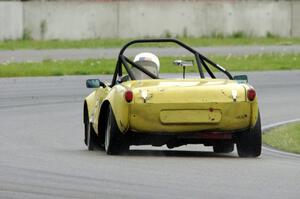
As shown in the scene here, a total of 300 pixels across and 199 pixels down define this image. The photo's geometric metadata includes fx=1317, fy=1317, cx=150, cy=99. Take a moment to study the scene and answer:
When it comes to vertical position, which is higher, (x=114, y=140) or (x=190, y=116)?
(x=190, y=116)

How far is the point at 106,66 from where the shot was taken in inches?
1216

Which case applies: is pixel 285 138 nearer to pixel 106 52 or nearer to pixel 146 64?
pixel 146 64

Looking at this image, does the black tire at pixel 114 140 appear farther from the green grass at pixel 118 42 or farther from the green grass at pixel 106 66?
the green grass at pixel 118 42

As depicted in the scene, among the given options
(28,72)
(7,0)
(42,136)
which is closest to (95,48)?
(7,0)

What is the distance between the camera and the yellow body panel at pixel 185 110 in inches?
479

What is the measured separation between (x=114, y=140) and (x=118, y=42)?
28.4m

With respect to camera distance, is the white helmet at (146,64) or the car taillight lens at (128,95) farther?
the white helmet at (146,64)

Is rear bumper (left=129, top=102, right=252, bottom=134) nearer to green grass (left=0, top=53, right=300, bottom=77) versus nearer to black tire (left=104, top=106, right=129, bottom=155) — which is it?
black tire (left=104, top=106, right=129, bottom=155)

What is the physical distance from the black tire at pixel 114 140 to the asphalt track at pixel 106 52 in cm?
1991

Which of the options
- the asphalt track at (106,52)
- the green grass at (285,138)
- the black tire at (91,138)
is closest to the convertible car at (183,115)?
the black tire at (91,138)

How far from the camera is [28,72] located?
2906 centimetres

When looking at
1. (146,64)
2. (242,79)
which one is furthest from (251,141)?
(146,64)

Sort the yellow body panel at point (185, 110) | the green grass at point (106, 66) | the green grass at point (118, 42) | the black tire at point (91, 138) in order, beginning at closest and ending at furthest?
the yellow body panel at point (185, 110) < the black tire at point (91, 138) < the green grass at point (106, 66) < the green grass at point (118, 42)

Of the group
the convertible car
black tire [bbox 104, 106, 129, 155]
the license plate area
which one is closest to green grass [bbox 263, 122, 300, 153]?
the convertible car
